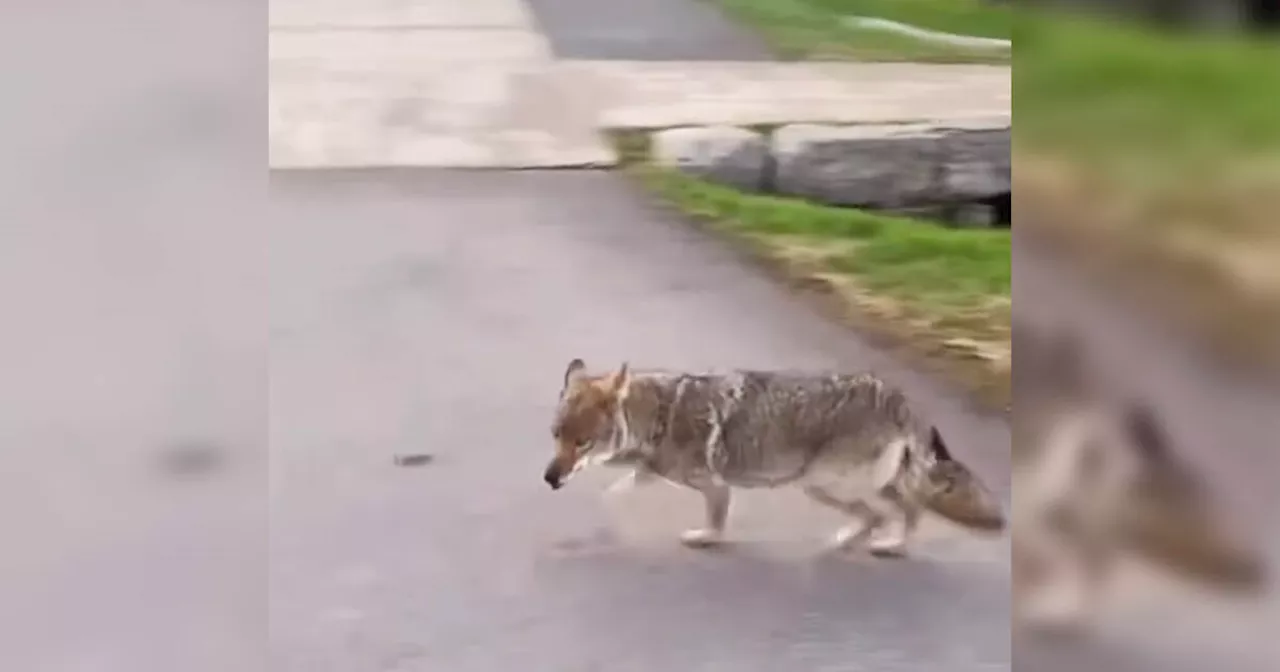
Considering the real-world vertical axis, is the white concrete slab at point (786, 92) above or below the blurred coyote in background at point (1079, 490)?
above

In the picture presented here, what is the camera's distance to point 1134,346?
2.70 ft

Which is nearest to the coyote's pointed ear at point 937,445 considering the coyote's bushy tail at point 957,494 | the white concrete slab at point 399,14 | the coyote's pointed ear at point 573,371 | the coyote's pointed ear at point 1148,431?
the coyote's bushy tail at point 957,494

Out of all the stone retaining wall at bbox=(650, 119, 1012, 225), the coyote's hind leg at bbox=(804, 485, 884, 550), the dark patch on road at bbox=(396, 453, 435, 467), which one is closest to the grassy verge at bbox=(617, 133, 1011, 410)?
the stone retaining wall at bbox=(650, 119, 1012, 225)

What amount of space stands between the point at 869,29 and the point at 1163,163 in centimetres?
23

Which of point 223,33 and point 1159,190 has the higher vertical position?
point 223,33

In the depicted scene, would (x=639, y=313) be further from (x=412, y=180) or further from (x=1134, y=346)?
(x=1134, y=346)

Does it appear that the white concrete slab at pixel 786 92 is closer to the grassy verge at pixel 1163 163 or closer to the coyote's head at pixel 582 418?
the grassy verge at pixel 1163 163

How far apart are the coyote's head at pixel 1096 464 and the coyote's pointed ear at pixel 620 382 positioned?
0.28 meters

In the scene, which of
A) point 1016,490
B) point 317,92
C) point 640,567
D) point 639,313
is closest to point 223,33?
point 317,92

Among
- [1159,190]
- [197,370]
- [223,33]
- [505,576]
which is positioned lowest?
[505,576]

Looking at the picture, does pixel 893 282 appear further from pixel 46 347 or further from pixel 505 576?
pixel 46 347

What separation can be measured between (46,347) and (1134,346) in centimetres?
75

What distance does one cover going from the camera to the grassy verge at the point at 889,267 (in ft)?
2.63

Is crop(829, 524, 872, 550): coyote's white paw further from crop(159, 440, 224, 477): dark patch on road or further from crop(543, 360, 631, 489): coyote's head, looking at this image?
crop(159, 440, 224, 477): dark patch on road
